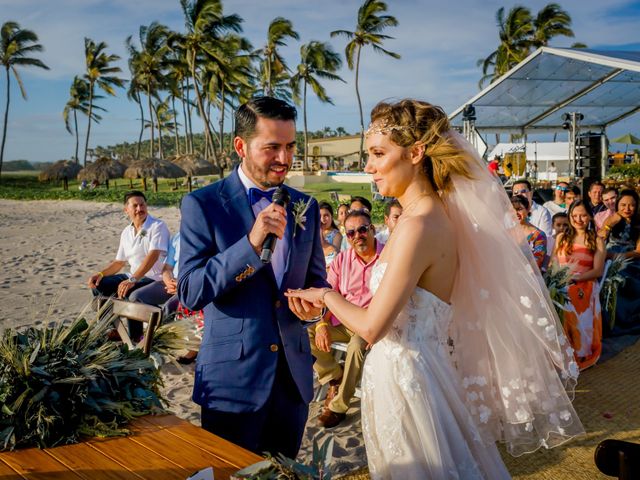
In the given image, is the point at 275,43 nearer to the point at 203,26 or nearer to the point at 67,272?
the point at 203,26

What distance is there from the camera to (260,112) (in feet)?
7.23

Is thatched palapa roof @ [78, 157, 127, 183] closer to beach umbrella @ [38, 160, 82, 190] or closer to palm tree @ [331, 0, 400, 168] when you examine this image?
beach umbrella @ [38, 160, 82, 190]

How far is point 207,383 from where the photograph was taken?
2242 millimetres

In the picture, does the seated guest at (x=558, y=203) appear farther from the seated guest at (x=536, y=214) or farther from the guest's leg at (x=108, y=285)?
the guest's leg at (x=108, y=285)

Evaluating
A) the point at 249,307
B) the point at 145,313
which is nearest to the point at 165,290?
the point at 145,313

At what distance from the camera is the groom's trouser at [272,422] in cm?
223

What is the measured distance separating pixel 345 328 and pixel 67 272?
25.8 ft

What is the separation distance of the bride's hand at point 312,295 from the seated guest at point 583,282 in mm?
4399

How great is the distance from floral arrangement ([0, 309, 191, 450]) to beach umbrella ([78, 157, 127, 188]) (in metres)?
37.0

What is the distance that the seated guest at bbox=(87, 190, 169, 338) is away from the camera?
6.36 meters

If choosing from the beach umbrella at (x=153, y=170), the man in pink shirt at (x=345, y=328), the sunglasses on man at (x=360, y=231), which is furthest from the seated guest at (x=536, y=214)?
the beach umbrella at (x=153, y=170)

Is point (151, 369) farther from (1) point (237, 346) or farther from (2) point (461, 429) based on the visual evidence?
(2) point (461, 429)

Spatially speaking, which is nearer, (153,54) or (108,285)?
(108,285)

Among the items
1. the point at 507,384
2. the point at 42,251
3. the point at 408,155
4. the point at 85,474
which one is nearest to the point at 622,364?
the point at 507,384
